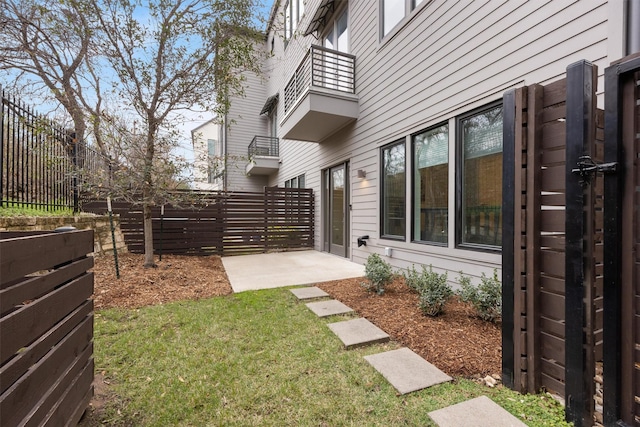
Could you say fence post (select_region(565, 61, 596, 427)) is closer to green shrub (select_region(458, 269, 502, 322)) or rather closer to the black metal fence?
green shrub (select_region(458, 269, 502, 322))

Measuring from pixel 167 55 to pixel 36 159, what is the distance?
266cm

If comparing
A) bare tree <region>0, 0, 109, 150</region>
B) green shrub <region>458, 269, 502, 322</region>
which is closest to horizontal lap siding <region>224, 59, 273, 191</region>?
bare tree <region>0, 0, 109, 150</region>

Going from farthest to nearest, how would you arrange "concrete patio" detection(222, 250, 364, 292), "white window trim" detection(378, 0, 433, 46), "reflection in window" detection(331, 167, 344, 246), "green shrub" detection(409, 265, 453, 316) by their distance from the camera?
1. "reflection in window" detection(331, 167, 344, 246)
2. "concrete patio" detection(222, 250, 364, 292)
3. "white window trim" detection(378, 0, 433, 46)
4. "green shrub" detection(409, 265, 453, 316)

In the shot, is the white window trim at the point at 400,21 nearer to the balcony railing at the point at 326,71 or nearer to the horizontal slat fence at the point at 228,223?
the balcony railing at the point at 326,71

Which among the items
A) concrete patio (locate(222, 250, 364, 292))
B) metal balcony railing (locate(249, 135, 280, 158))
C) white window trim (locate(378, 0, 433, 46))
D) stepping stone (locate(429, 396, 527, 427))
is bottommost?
concrete patio (locate(222, 250, 364, 292))

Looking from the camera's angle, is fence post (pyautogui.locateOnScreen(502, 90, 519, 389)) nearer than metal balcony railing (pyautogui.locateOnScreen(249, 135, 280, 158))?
Yes

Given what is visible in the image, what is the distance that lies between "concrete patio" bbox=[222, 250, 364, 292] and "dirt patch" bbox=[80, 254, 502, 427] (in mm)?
287

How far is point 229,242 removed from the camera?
312 inches

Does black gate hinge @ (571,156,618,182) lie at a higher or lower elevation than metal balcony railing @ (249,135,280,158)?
lower

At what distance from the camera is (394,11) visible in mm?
5219

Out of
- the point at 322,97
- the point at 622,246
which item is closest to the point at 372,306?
the point at 622,246

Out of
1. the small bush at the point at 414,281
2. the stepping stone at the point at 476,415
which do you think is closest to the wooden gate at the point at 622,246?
the stepping stone at the point at 476,415

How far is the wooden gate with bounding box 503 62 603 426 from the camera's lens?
1562mm

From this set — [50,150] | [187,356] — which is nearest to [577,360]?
[187,356]
